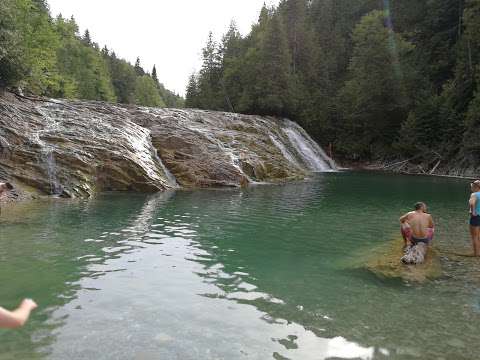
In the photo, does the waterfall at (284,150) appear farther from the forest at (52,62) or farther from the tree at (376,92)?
the forest at (52,62)

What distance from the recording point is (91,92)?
85750mm

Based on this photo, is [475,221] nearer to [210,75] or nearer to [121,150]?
[121,150]

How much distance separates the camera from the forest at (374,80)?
134 ft

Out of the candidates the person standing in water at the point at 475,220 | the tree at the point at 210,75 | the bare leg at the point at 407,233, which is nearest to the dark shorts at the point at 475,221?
the person standing in water at the point at 475,220

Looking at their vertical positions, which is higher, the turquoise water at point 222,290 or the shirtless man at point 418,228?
the shirtless man at point 418,228

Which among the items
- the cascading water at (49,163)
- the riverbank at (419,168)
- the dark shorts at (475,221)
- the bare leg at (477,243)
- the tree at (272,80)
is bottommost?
the bare leg at (477,243)

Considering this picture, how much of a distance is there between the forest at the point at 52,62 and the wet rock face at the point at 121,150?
272 cm

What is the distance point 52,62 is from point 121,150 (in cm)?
2790

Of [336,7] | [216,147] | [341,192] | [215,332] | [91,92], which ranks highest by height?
[336,7]

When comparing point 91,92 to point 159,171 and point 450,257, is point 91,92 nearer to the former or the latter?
point 159,171

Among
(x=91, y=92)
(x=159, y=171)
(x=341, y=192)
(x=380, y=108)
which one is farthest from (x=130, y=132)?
(x=91, y=92)

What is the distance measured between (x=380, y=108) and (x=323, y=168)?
11302 millimetres

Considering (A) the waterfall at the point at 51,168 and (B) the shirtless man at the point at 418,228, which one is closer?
(B) the shirtless man at the point at 418,228

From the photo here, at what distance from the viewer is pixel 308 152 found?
45.0 metres
